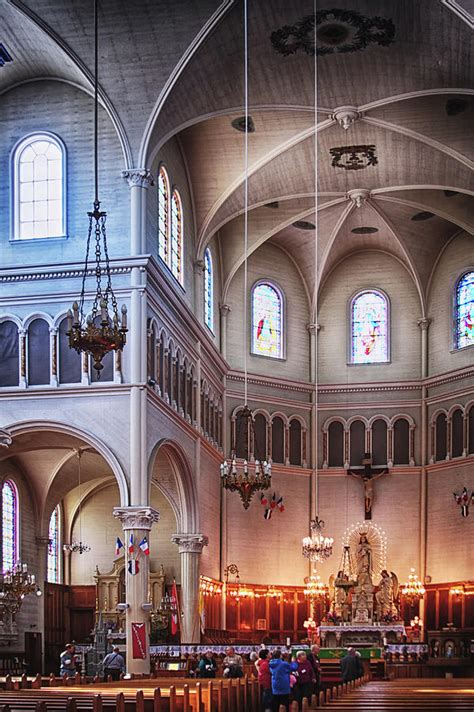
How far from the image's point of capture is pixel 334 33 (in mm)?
29156

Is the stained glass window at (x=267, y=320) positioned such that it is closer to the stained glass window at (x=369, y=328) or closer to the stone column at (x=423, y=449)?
the stained glass window at (x=369, y=328)

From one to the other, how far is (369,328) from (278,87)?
44.4ft

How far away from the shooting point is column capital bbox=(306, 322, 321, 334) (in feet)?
141

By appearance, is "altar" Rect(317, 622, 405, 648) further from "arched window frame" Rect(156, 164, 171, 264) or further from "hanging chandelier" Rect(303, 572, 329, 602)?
"arched window frame" Rect(156, 164, 171, 264)

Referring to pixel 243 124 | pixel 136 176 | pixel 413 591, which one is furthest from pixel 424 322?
pixel 136 176

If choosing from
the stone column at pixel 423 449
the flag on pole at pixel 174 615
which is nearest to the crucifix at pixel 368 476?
the stone column at pixel 423 449

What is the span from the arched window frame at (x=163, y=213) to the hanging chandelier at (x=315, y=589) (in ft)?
41.8

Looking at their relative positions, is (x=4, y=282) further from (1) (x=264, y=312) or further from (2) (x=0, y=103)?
(1) (x=264, y=312)

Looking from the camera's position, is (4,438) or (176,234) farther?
(176,234)

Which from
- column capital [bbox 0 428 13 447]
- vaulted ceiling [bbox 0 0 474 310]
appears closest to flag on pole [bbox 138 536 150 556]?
column capital [bbox 0 428 13 447]

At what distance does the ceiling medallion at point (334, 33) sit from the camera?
1121 inches

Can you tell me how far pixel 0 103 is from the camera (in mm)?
30938

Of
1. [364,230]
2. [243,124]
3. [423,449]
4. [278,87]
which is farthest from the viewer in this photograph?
[364,230]

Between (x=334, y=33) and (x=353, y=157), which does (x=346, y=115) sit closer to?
(x=334, y=33)
